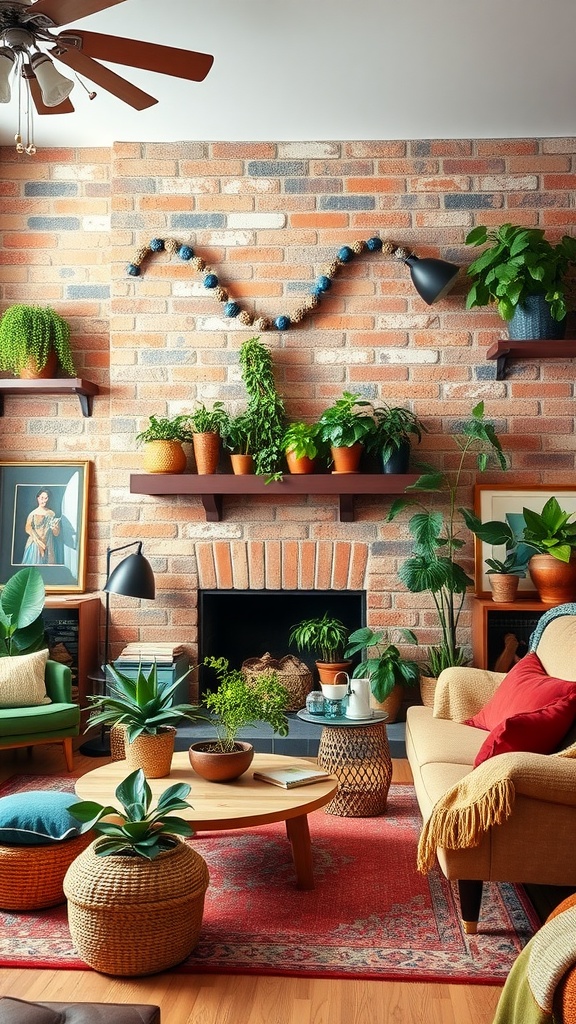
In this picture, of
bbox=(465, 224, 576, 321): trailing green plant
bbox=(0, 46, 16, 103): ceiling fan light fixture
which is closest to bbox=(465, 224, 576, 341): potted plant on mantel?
bbox=(465, 224, 576, 321): trailing green plant

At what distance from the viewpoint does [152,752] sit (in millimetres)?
2820

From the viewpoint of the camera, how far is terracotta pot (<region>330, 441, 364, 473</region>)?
4363 millimetres

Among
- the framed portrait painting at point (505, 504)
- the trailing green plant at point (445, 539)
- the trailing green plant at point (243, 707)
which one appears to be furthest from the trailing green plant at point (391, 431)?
the trailing green plant at point (243, 707)

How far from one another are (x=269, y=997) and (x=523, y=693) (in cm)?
132

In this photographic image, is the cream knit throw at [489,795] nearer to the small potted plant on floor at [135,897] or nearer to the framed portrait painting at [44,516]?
the small potted plant on floor at [135,897]

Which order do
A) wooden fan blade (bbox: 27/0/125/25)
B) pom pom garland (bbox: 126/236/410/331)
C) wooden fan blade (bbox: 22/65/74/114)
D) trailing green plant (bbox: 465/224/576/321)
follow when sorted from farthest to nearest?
pom pom garland (bbox: 126/236/410/331) < trailing green plant (bbox: 465/224/576/321) < wooden fan blade (bbox: 22/65/74/114) < wooden fan blade (bbox: 27/0/125/25)

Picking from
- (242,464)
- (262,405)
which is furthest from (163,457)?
(262,405)

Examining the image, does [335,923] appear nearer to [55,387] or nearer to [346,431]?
[346,431]

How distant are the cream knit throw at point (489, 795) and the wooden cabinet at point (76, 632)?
251 centimetres

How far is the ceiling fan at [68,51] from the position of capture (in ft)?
8.22

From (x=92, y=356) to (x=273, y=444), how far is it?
1.17 m

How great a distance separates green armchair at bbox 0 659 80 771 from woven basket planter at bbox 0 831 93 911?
1231 mm

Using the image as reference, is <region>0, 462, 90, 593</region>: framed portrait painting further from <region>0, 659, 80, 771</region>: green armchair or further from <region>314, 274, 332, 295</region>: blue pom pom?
<region>314, 274, 332, 295</region>: blue pom pom

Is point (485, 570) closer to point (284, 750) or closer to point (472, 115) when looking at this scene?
point (284, 750)
